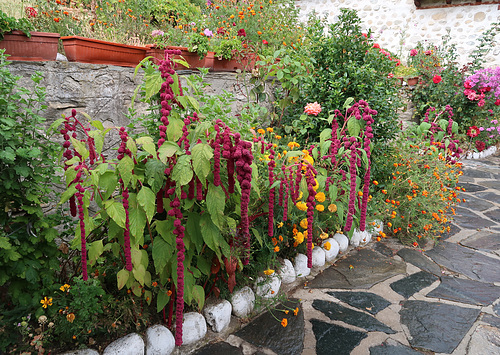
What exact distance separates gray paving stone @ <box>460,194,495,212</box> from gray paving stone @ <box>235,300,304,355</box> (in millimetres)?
3443

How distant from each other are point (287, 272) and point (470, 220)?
2.82 m

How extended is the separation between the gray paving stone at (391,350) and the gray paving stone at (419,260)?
3.80ft

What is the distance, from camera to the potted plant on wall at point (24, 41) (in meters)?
2.39

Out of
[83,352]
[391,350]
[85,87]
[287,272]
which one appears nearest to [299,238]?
[287,272]

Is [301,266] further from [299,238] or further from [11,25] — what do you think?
[11,25]

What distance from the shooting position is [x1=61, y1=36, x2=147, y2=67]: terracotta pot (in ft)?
8.82

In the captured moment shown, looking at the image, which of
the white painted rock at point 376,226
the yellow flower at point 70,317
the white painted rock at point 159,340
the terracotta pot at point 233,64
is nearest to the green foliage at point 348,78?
the terracotta pot at point 233,64

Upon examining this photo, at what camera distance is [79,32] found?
11.0ft

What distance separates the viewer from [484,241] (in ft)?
12.3

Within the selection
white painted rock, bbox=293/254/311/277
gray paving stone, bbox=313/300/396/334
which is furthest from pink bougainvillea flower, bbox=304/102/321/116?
gray paving stone, bbox=313/300/396/334

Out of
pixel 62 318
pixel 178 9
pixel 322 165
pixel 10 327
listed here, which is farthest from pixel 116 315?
pixel 178 9

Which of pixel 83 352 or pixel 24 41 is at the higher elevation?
pixel 24 41

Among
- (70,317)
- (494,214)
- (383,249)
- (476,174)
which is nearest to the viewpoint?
(70,317)

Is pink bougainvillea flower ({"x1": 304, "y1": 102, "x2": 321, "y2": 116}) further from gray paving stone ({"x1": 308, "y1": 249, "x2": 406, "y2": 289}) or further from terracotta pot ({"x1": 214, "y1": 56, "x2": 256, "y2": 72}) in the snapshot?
gray paving stone ({"x1": 308, "y1": 249, "x2": 406, "y2": 289})
